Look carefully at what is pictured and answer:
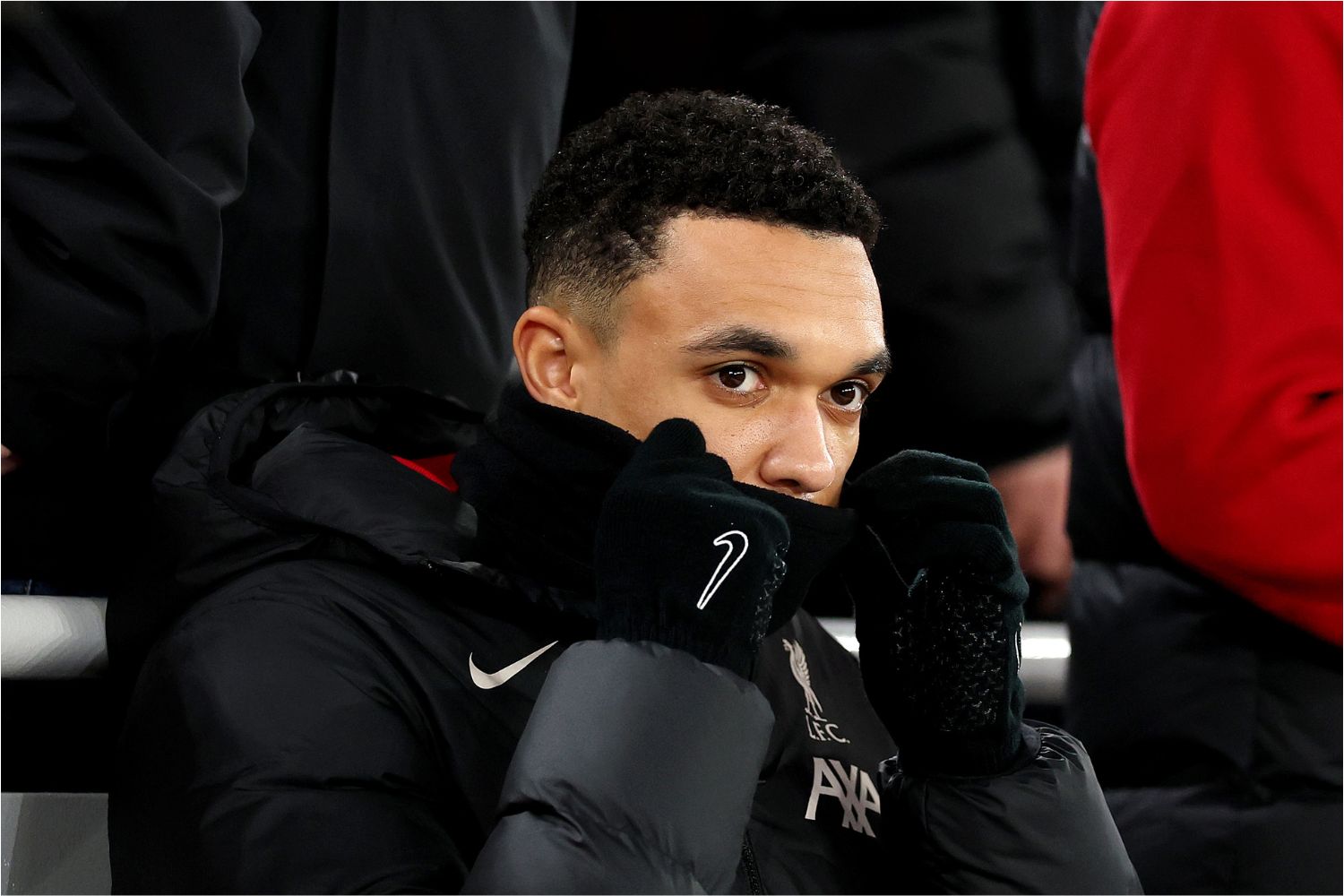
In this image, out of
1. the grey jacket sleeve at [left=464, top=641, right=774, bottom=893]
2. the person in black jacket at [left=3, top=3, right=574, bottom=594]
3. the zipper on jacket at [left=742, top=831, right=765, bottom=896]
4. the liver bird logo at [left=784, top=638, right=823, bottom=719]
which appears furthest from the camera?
the liver bird logo at [left=784, top=638, right=823, bottom=719]

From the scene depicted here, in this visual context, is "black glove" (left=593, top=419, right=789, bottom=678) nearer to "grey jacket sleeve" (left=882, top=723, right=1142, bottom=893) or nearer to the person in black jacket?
"grey jacket sleeve" (left=882, top=723, right=1142, bottom=893)

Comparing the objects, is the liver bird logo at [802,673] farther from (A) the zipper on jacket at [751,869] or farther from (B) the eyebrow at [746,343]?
(B) the eyebrow at [746,343]

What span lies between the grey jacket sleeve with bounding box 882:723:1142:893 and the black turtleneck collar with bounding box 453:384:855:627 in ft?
0.70

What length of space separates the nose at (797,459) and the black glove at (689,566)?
15 centimetres

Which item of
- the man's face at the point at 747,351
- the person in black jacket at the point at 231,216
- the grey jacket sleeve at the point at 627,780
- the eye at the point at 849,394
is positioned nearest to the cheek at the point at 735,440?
the man's face at the point at 747,351

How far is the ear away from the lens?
131 centimetres

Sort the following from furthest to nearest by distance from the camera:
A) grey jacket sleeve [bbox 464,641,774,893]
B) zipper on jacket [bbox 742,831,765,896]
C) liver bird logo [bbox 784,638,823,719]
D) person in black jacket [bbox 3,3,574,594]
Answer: liver bird logo [bbox 784,638,823,719] < person in black jacket [bbox 3,3,574,594] < zipper on jacket [bbox 742,831,765,896] < grey jacket sleeve [bbox 464,641,774,893]

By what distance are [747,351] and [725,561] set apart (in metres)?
0.24

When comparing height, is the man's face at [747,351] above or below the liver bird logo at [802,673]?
above

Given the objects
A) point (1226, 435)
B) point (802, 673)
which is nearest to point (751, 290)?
point (802, 673)

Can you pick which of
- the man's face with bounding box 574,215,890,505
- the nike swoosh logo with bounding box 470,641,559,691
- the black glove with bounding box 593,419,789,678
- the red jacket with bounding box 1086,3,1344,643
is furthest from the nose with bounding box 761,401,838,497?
the red jacket with bounding box 1086,3,1344,643

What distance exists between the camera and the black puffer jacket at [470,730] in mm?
1003

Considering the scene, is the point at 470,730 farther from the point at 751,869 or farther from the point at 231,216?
the point at 231,216

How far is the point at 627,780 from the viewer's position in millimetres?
986
